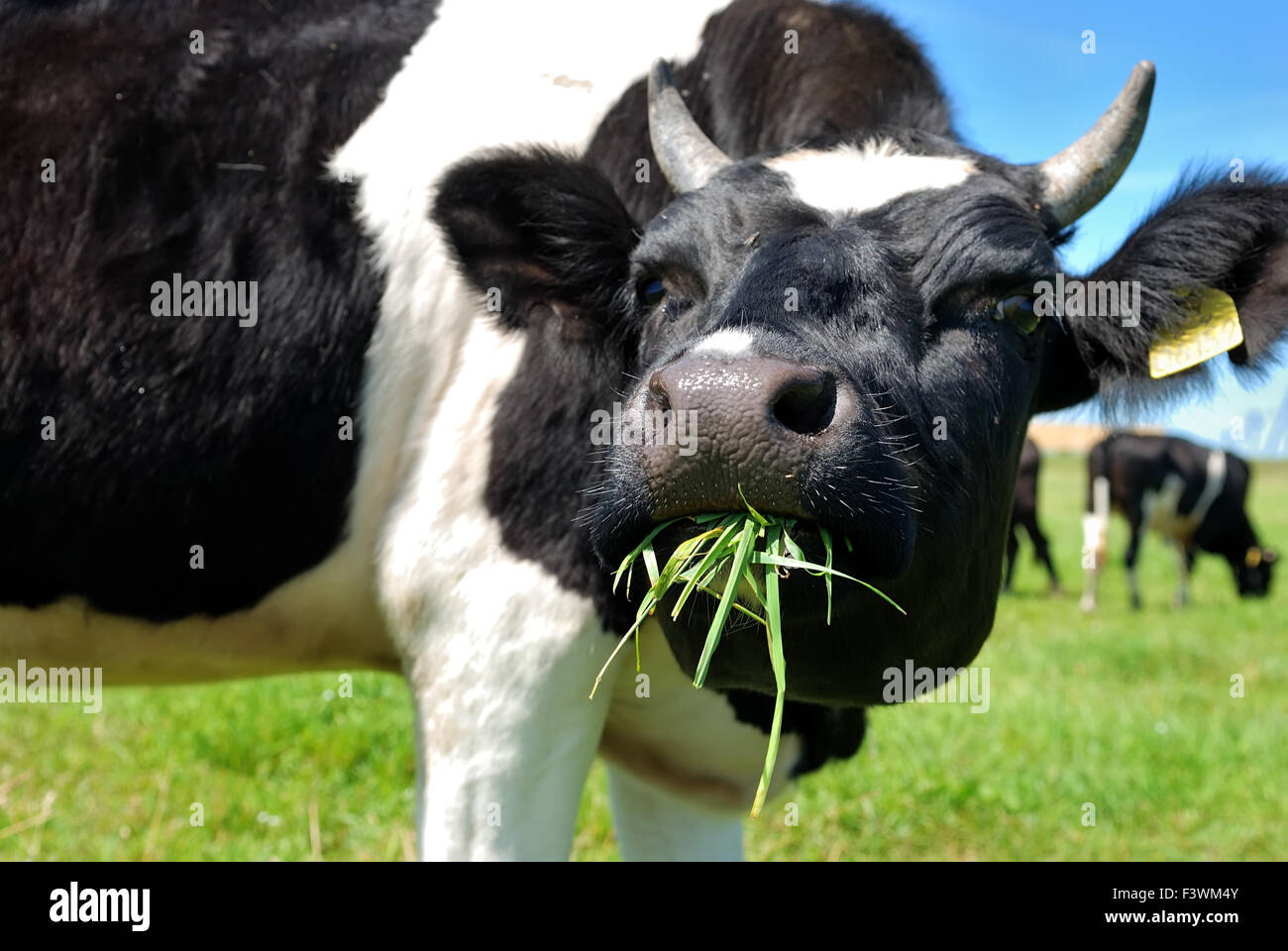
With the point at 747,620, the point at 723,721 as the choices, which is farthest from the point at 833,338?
the point at 723,721

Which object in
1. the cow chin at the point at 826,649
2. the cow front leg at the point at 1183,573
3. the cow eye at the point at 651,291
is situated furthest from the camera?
the cow front leg at the point at 1183,573

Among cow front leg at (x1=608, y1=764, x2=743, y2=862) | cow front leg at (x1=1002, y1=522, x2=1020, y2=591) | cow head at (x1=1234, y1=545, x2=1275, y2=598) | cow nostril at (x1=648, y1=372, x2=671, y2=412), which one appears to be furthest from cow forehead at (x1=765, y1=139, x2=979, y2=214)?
cow head at (x1=1234, y1=545, x2=1275, y2=598)

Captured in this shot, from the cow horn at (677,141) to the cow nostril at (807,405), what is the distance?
1024 millimetres

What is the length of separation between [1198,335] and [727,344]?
140 cm

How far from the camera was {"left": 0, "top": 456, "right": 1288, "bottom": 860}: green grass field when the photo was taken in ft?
15.7

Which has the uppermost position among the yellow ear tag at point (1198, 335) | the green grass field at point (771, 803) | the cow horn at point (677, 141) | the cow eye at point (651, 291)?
the cow horn at point (677, 141)

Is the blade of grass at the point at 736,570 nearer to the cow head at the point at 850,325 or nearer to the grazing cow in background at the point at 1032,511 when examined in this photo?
the cow head at the point at 850,325

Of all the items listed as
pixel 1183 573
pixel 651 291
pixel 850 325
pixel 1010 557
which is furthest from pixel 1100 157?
pixel 1183 573

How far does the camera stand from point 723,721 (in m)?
3.32

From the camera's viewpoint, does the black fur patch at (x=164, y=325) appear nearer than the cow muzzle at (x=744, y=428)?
No

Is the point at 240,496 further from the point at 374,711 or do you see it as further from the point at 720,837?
the point at 374,711

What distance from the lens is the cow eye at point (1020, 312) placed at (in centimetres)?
266

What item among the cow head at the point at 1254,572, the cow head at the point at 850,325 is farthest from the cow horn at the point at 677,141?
the cow head at the point at 1254,572
